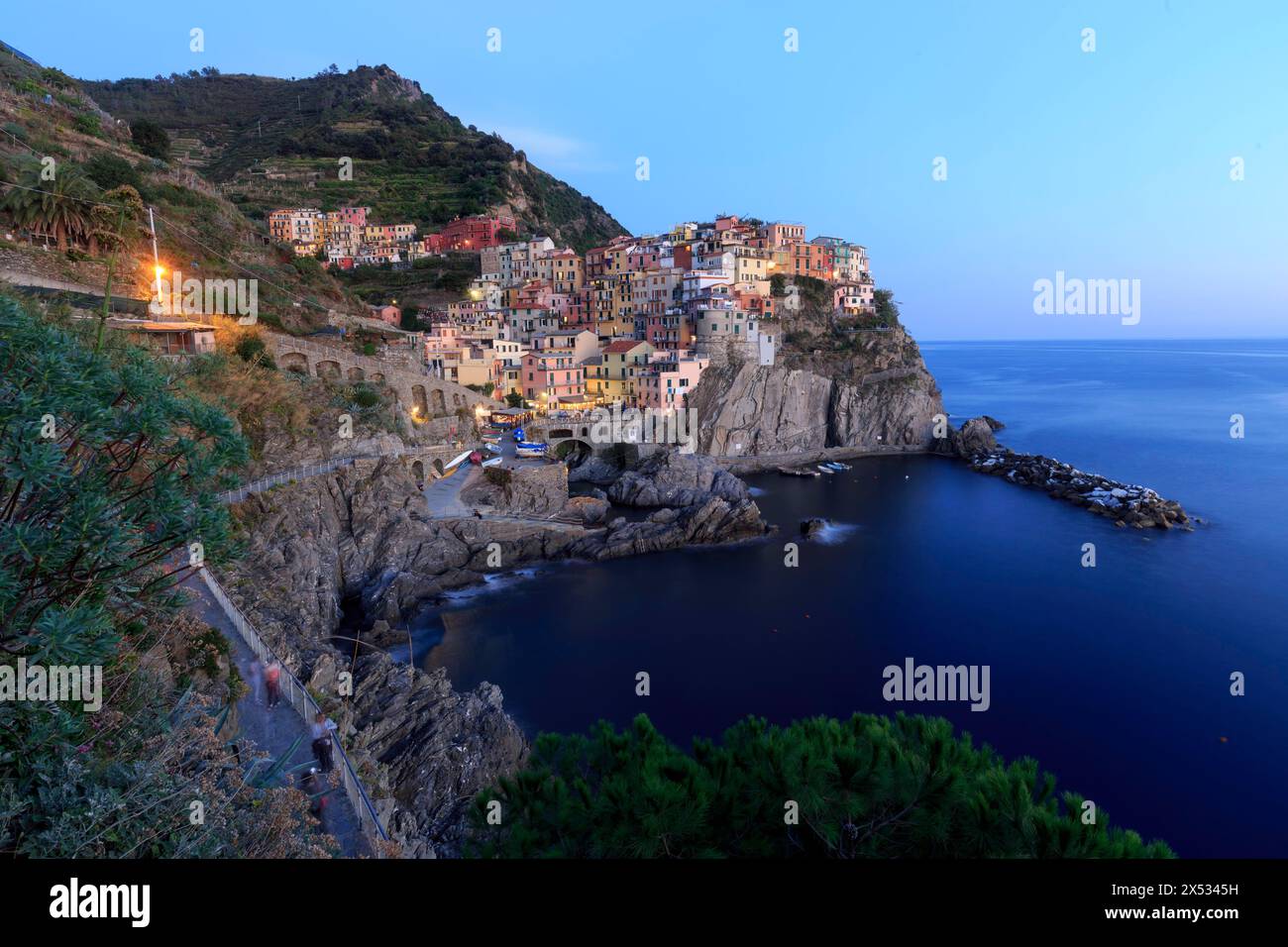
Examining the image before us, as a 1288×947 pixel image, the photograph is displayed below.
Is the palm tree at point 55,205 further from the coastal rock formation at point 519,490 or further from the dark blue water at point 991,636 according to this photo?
the dark blue water at point 991,636

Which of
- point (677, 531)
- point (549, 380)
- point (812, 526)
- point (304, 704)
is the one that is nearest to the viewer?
point (304, 704)

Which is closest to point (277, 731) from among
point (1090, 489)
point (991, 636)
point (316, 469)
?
point (316, 469)

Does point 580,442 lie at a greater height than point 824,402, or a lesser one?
lesser

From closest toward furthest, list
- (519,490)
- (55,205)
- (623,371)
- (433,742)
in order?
(433,742)
(55,205)
(519,490)
(623,371)

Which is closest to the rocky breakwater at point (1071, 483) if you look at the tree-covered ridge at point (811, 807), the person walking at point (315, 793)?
the tree-covered ridge at point (811, 807)

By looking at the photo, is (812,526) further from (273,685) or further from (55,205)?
(55,205)
